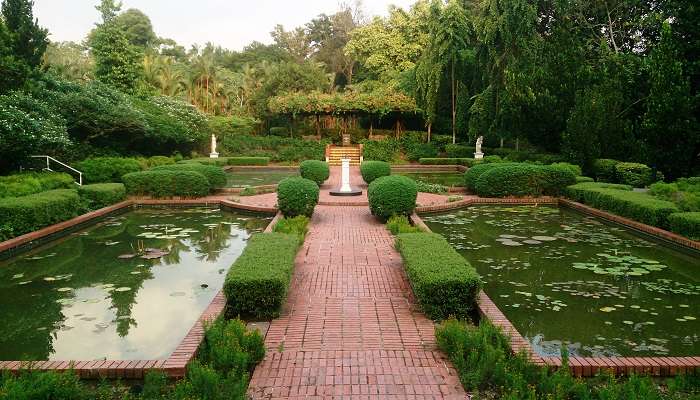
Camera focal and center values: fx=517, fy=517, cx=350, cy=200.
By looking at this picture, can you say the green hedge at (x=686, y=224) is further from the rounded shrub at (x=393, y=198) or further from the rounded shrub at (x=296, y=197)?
the rounded shrub at (x=296, y=197)

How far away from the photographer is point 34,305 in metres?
6.12

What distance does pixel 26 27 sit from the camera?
53.9 ft

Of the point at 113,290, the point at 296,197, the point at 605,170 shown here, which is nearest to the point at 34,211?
the point at 113,290

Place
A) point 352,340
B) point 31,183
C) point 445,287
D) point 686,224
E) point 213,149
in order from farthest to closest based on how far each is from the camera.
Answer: point 213,149 < point 31,183 < point 686,224 < point 445,287 < point 352,340

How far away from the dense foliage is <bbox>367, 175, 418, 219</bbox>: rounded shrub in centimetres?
627

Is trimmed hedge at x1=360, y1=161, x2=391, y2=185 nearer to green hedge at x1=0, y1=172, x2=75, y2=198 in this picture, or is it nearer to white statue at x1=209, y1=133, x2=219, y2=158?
green hedge at x1=0, y1=172, x2=75, y2=198

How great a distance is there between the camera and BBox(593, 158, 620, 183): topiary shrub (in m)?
16.6

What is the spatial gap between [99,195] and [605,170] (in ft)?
49.5

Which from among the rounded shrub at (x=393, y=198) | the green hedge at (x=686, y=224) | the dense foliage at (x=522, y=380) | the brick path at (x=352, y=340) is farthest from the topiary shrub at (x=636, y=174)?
the dense foliage at (x=522, y=380)

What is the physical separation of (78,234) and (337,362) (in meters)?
8.20

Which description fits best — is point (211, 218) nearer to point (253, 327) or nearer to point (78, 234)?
point (78, 234)

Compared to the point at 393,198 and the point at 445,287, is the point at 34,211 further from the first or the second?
the point at 445,287

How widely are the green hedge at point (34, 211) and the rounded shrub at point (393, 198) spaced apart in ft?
20.9

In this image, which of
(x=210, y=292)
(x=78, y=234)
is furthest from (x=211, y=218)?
(x=210, y=292)
